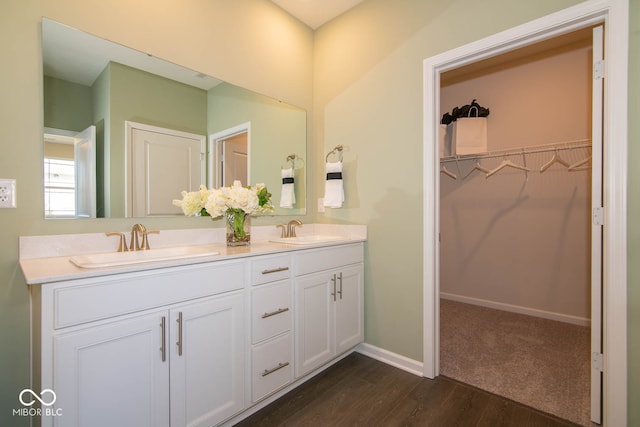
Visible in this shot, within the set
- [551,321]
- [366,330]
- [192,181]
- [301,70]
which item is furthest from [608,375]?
[301,70]

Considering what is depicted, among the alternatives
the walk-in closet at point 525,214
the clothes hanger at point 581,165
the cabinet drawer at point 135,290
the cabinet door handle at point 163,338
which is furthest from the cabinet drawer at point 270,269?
the clothes hanger at point 581,165

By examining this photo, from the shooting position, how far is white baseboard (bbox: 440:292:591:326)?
2936mm

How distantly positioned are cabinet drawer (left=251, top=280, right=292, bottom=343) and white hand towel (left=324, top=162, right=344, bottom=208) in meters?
0.88

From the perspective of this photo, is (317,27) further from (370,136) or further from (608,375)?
(608,375)

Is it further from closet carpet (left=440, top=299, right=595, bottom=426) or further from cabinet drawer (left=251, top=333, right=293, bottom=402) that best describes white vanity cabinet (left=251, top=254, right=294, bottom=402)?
closet carpet (left=440, top=299, right=595, bottom=426)

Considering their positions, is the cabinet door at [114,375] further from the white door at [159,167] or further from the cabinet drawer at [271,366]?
the white door at [159,167]

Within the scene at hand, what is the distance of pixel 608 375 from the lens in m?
1.48

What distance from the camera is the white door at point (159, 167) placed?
5.68ft

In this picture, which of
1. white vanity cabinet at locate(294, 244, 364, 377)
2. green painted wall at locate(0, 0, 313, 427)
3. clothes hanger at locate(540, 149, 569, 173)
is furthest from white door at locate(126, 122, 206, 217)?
clothes hanger at locate(540, 149, 569, 173)

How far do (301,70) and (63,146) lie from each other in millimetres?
1870

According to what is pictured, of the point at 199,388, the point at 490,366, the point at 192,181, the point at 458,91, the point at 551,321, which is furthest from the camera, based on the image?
the point at 458,91

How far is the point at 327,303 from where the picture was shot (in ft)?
6.85

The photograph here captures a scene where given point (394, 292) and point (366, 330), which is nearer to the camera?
point (394, 292)

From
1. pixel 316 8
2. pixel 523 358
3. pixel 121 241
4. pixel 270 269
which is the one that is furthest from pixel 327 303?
pixel 316 8
